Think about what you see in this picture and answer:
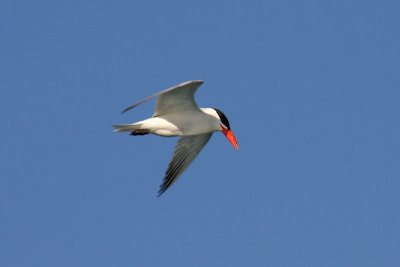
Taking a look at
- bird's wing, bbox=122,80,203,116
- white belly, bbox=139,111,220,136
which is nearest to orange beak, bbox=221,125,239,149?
white belly, bbox=139,111,220,136

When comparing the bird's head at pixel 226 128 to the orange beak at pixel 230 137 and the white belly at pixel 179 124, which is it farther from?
the white belly at pixel 179 124

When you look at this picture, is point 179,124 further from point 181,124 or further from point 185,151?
point 185,151

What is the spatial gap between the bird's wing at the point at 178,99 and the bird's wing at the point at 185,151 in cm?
148

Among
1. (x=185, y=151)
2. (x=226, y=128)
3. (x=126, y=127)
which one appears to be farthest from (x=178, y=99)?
(x=185, y=151)

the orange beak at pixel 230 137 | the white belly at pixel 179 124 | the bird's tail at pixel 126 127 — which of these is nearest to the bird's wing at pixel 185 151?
the orange beak at pixel 230 137

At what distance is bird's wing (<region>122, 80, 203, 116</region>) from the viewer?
1371cm

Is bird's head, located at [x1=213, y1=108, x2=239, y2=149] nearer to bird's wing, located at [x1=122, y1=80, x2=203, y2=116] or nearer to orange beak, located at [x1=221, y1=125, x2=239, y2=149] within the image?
orange beak, located at [x1=221, y1=125, x2=239, y2=149]

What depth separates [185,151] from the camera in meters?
16.2

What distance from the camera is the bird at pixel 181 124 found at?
1432 cm

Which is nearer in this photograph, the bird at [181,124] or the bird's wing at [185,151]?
the bird at [181,124]

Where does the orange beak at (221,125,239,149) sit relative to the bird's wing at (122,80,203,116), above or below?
below

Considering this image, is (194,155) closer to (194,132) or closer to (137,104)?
(194,132)

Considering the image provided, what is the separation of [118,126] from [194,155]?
2.27 meters

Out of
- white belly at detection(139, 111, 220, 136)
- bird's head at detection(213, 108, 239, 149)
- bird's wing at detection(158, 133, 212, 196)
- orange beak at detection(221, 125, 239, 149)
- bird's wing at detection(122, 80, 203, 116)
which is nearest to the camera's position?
Answer: bird's wing at detection(122, 80, 203, 116)
